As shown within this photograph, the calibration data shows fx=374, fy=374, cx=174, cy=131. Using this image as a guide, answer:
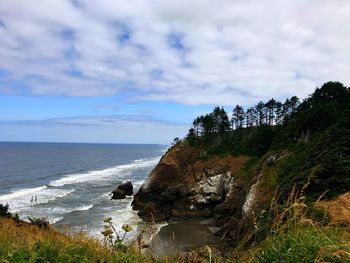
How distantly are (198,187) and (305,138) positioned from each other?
13892 millimetres

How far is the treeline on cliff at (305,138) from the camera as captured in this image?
1889 cm

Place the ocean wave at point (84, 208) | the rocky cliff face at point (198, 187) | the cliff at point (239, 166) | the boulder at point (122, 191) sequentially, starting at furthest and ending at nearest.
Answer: the boulder at point (122, 191) → the ocean wave at point (84, 208) → the rocky cliff face at point (198, 187) → the cliff at point (239, 166)

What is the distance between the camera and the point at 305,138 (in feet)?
123

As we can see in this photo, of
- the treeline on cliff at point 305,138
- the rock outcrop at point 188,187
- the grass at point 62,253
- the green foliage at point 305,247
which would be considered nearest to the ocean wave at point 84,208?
the rock outcrop at point 188,187

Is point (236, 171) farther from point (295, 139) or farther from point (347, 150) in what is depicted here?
point (347, 150)

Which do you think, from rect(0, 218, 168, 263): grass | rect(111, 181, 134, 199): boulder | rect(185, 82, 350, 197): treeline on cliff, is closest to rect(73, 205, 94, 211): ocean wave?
rect(111, 181, 134, 199): boulder

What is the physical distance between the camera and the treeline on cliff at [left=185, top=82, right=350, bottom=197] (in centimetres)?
1889

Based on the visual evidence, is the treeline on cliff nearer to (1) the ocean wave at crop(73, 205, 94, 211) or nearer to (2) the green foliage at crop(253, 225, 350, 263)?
(2) the green foliage at crop(253, 225, 350, 263)

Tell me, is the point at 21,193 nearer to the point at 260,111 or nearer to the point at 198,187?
the point at 198,187

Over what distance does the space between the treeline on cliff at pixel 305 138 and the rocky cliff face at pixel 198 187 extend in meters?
2.93

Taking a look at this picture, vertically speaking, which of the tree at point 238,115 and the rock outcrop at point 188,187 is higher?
the tree at point 238,115

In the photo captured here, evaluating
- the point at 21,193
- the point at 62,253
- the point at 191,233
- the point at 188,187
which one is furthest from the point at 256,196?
the point at 21,193

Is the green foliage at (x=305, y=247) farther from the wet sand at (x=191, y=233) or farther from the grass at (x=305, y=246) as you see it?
the wet sand at (x=191, y=233)

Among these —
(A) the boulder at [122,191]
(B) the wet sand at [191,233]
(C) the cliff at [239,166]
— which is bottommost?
(B) the wet sand at [191,233]
